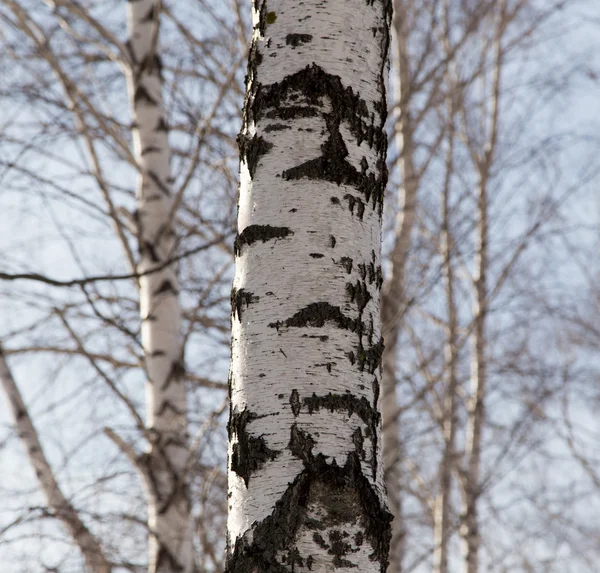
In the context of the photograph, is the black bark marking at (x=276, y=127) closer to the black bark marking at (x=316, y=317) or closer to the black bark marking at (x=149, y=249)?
the black bark marking at (x=316, y=317)

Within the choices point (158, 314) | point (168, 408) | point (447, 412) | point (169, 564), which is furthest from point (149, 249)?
point (447, 412)

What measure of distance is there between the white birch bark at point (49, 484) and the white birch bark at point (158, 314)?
239 mm

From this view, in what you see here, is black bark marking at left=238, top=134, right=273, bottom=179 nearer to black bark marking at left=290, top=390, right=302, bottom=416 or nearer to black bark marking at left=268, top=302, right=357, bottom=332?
black bark marking at left=268, top=302, right=357, bottom=332

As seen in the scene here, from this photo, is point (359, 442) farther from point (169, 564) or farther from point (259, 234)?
point (169, 564)

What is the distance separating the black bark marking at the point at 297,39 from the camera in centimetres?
137

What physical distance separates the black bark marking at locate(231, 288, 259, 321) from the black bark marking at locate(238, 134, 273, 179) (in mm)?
223

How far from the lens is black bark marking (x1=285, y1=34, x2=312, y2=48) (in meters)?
1.37

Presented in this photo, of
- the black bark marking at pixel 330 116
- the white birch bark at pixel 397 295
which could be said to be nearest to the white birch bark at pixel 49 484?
the white birch bark at pixel 397 295

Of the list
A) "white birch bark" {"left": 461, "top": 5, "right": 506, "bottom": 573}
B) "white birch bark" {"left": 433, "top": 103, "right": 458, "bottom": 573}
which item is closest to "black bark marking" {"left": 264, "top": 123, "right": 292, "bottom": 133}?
"white birch bark" {"left": 433, "top": 103, "right": 458, "bottom": 573}

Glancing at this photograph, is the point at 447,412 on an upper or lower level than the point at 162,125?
lower

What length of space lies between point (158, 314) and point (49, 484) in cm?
92

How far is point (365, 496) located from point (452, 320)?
436cm

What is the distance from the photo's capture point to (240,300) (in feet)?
4.19

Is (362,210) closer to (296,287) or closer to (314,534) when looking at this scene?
(296,287)
